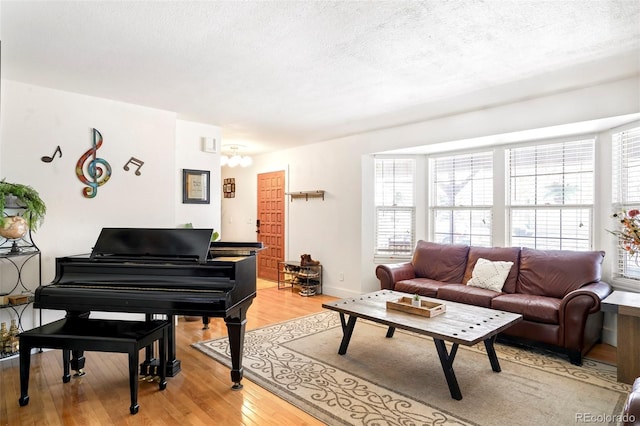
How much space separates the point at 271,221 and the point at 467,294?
4.14 m

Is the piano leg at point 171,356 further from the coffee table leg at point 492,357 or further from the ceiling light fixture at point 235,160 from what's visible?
the ceiling light fixture at point 235,160

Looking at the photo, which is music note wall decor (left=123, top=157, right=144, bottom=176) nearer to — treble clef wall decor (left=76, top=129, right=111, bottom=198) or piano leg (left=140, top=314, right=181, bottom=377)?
treble clef wall decor (left=76, top=129, right=111, bottom=198)

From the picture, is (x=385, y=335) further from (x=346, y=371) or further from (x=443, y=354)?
(x=443, y=354)

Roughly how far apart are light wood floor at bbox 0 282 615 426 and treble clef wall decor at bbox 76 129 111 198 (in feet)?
5.33

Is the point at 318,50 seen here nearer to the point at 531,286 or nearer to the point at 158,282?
the point at 158,282

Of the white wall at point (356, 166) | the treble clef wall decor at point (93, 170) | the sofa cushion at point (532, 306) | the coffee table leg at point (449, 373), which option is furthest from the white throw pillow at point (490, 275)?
the treble clef wall decor at point (93, 170)

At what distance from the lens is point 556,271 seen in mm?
3791

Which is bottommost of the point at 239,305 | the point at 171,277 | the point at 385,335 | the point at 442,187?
the point at 385,335

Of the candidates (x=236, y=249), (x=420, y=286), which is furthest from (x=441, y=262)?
(x=236, y=249)

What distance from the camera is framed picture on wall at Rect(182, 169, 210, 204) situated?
4.82 m

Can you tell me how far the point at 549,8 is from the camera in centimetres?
216

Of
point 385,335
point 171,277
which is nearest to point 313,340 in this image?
point 385,335

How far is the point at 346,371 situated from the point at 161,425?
1.39m

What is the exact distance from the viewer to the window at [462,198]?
481cm
